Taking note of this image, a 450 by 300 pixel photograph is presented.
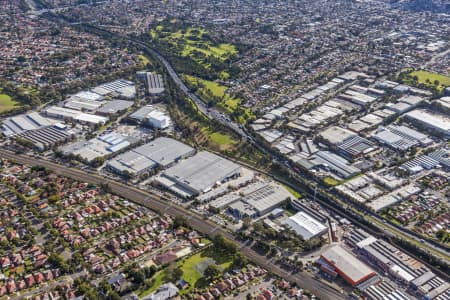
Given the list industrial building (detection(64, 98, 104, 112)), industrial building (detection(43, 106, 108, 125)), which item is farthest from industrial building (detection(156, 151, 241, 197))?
industrial building (detection(64, 98, 104, 112))

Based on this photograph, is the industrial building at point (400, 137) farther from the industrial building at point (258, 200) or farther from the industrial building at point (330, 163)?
the industrial building at point (258, 200)

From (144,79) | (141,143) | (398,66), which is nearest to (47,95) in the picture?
(144,79)

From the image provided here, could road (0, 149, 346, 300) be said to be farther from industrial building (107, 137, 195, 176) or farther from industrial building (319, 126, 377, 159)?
industrial building (319, 126, 377, 159)

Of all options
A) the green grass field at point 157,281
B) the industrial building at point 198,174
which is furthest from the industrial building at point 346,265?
the industrial building at point 198,174

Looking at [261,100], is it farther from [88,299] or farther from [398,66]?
[88,299]

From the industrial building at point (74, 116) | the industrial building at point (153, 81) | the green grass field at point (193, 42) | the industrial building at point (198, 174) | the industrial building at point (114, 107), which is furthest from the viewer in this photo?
the green grass field at point (193, 42)

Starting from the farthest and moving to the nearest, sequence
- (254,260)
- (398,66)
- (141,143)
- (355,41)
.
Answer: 1. (355,41)
2. (398,66)
3. (141,143)
4. (254,260)
